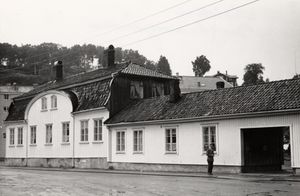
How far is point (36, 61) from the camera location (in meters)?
97.4

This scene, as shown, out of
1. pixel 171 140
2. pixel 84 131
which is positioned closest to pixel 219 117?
pixel 171 140

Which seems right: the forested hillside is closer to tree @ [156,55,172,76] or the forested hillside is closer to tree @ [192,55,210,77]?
tree @ [156,55,172,76]

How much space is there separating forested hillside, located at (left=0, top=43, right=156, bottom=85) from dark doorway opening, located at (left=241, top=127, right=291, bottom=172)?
68.6m

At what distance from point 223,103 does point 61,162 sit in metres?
18.0

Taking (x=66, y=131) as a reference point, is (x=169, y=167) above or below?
below

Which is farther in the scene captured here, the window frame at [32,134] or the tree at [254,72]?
the tree at [254,72]

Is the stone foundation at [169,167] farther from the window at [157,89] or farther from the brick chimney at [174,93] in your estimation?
the window at [157,89]

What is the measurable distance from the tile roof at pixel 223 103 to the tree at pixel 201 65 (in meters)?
95.1

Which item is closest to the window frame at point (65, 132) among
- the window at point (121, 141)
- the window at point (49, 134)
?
the window at point (49, 134)

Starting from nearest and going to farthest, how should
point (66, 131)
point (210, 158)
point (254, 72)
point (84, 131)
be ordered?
point (210, 158) < point (84, 131) < point (66, 131) < point (254, 72)

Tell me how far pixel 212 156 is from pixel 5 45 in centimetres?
7609

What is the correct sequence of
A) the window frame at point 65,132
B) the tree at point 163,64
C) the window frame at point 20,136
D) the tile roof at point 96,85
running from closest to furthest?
the tile roof at point 96,85 < the window frame at point 65,132 < the window frame at point 20,136 < the tree at point 163,64

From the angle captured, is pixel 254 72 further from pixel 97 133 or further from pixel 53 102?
pixel 97 133

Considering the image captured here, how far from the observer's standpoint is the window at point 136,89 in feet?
120
